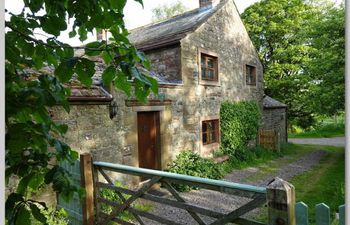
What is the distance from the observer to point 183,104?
807 centimetres

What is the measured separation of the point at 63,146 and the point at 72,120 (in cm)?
421

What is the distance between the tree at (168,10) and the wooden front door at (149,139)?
1982cm

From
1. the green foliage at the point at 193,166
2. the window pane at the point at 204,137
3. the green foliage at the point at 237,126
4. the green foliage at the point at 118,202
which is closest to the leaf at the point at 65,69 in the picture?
the green foliage at the point at 118,202

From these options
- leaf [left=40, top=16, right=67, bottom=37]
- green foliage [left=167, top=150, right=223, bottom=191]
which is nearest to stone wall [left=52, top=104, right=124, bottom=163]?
green foliage [left=167, top=150, right=223, bottom=191]

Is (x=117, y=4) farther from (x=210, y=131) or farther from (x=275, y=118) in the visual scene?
(x=275, y=118)

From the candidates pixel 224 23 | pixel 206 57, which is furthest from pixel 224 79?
pixel 224 23

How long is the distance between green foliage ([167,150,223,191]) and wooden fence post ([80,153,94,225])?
368 centimetres

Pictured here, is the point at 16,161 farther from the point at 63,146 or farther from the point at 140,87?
the point at 140,87

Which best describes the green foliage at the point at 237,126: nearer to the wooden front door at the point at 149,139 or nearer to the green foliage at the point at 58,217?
the wooden front door at the point at 149,139

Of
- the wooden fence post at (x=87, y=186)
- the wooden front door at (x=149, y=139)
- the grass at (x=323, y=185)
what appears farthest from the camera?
the wooden front door at (x=149, y=139)

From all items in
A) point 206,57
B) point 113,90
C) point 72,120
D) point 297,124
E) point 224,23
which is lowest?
point 297,124

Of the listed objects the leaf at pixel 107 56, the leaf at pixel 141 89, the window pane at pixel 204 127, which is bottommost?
the window pane at pixel 204 127

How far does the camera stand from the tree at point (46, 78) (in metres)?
1.01

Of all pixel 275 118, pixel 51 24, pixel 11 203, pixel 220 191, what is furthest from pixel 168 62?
pixel 275 118
